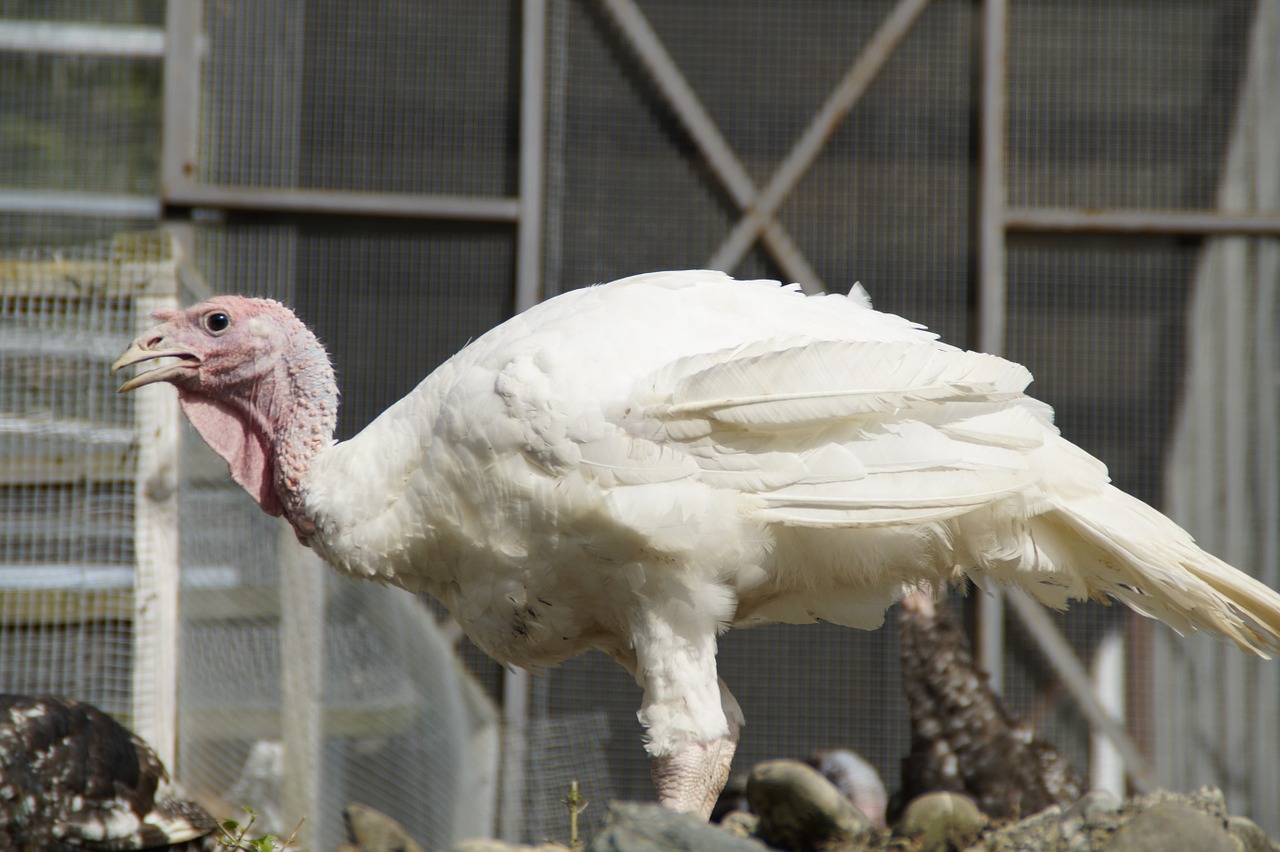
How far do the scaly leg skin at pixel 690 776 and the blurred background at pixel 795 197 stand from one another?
2.38 m

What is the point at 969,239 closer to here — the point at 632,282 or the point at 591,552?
the point at 632,282

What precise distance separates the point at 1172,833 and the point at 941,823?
3.07 feet

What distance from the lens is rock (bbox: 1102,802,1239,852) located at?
7.59ft

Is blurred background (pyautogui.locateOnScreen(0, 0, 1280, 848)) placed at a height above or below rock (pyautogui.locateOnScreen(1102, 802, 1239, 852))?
above

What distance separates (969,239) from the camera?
17.8 ft

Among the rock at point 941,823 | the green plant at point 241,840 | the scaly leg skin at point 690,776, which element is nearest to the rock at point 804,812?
the rock at point 941,823

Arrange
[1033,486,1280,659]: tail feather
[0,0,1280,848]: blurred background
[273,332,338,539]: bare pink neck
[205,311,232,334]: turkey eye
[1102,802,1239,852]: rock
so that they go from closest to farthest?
[1102,802,1239,852]: rock → [1033,486,1280,659]: tail feather → [273,332,338,539]: bare pink neck → [205,311,232,334]: turkey eye → [0,0,1280,848]: blurred background

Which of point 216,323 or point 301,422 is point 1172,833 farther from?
point 216,323

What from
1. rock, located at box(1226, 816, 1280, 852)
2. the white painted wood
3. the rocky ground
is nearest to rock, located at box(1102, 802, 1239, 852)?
the rocky ground

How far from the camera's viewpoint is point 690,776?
2764 mm

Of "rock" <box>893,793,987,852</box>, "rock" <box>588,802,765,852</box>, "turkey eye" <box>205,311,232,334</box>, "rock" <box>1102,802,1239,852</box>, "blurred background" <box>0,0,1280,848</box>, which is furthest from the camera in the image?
"blurred background" <box>0,0,1280,848</box>

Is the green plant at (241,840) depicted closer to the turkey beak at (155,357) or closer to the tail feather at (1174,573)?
the turkey beak at (155,357)

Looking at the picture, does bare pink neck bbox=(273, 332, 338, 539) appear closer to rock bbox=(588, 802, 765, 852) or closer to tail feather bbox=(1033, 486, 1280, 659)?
rock bbox=(588, 802, 765, 852)

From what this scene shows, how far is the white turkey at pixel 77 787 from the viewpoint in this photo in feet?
10.0
